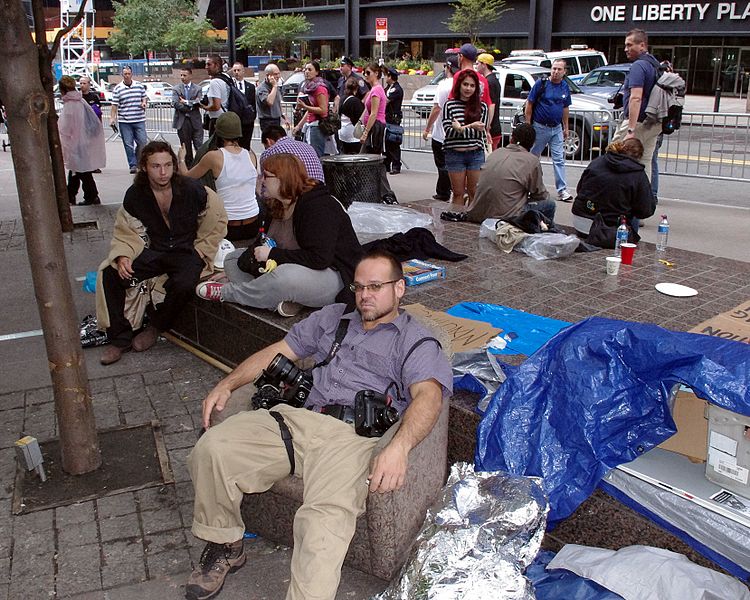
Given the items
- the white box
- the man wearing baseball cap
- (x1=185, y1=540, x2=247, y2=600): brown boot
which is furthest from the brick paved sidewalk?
the man wearing baseball cap

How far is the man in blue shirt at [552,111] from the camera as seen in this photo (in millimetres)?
9891

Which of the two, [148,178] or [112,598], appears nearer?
[112,598]

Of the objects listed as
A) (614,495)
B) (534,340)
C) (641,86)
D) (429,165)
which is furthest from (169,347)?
(429,165)

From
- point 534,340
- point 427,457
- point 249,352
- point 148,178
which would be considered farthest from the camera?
point 148,178

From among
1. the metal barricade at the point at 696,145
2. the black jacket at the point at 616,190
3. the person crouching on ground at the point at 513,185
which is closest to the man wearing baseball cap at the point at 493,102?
the metal barricade at the point at 696,145

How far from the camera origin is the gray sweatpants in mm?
4895

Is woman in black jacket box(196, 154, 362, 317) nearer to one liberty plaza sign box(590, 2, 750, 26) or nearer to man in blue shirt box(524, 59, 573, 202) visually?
man in blue shirt box(524, 59, 573, 202)

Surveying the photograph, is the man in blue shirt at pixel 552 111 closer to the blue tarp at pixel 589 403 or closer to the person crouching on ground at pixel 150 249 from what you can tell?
the person crouching on ground at pixel 150 249

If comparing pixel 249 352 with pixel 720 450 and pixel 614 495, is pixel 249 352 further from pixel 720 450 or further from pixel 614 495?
pixel 720 450

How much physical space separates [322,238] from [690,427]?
244cm

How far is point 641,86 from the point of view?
8352mm

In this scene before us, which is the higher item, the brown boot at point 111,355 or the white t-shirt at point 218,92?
the white t-shirt at point 218,92

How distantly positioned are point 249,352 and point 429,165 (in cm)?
998

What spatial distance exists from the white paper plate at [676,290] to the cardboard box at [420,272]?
1608 millimetres
